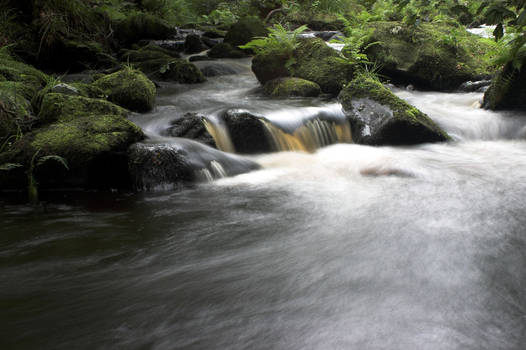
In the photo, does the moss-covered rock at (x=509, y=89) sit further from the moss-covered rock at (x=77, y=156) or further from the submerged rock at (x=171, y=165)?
the moss-covered rock at (x=77, y=156)

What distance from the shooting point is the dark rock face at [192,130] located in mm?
5281

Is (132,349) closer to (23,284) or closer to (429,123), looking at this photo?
(23,284)

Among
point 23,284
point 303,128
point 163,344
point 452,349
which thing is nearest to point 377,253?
point 452,349

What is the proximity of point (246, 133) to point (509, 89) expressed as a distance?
480cm

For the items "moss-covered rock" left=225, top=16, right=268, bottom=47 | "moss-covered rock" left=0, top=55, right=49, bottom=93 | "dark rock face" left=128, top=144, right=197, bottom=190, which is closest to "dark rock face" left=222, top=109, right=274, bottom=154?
"dark rock face" left=128, top=144, right=197, bottom=190

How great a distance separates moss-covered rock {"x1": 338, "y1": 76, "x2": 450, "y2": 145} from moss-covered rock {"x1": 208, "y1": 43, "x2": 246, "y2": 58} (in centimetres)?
700

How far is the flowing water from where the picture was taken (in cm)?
185

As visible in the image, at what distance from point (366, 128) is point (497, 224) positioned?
10.8 ft

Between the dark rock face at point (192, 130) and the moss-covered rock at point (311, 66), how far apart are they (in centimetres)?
362

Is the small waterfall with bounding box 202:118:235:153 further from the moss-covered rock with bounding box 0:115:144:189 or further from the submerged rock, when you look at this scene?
the moss-covered rock with bounding box 0:115:144:189

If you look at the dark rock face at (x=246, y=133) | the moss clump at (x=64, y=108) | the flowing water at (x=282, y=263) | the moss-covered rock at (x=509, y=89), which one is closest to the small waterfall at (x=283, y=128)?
the dark rock face at (x=246, y=133)

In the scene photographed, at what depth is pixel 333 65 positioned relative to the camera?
836cm

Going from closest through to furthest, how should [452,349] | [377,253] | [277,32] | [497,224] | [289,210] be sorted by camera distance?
[452,349]
[377,253]
[497,224]
[289,210]
[277,32]

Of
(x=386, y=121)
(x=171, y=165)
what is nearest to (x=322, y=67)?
(x=386, y=121)
